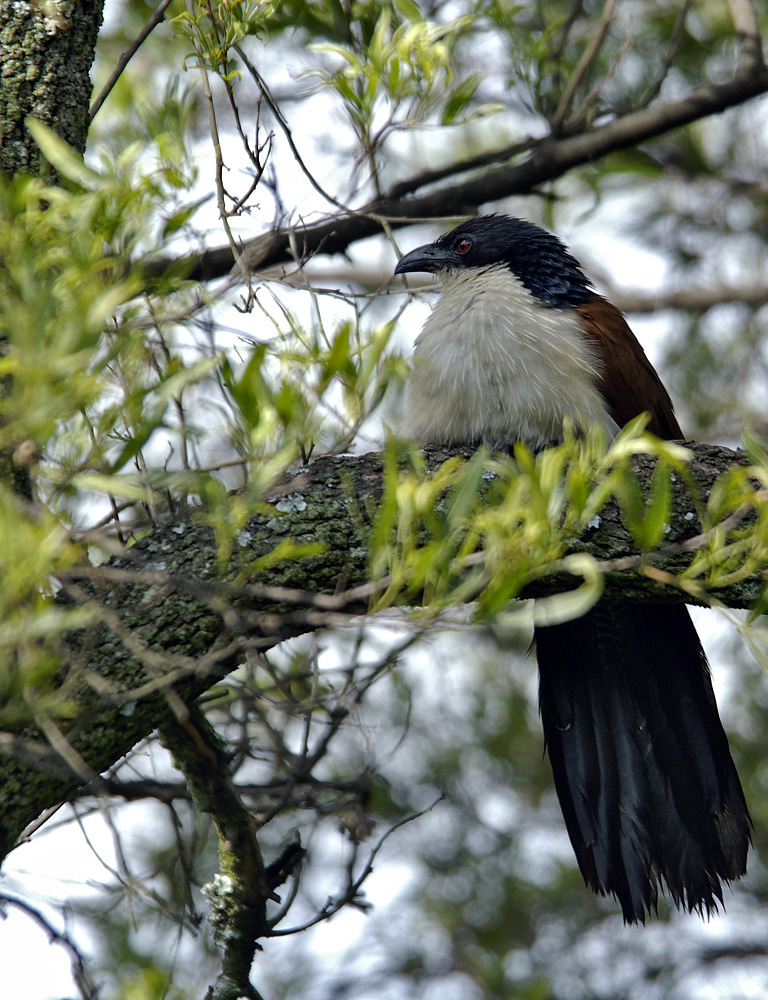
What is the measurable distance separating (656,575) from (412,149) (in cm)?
418

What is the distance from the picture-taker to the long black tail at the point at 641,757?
2.43 meters

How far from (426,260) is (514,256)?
31 centimetres

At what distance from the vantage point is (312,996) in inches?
148

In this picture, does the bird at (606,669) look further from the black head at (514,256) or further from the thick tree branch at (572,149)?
the thick tree branch at (572,149)

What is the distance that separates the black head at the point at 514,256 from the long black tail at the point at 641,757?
108 centimetres

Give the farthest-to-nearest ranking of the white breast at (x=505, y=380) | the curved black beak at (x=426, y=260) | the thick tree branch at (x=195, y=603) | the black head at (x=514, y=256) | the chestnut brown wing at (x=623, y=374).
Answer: the curved black beak at (x=426, y=260)
the black head at (x=514, y=256)
the chestnut brown wing at (x=623, y=374)
the white breast at (x=505, y=380)
the thick tree branch at (x=195, y=603)

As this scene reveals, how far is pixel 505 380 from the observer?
265cm

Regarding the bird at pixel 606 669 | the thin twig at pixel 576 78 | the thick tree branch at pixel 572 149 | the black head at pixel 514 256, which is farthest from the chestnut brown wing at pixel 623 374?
the thin twig at pixel 576 78

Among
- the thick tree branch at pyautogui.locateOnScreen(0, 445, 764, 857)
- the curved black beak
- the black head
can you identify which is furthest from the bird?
the thick tree branch at pyautogui.locateOnScreen(0, 445, 764, 857)

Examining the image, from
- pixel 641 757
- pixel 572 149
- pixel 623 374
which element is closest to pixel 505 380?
pixel 623 374

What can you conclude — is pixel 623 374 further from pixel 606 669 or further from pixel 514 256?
pixel 606 669

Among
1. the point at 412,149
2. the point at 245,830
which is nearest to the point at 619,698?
the point at 245,830

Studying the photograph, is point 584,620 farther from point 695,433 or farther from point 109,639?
point 695,433

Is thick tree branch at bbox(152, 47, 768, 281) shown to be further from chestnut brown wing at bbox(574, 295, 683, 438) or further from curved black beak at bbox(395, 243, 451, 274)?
chestnut brown wing at bbox(574, 295, 683, 438)
